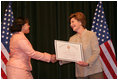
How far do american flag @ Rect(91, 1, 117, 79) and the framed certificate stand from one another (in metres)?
1.53

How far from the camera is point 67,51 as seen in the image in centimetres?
296

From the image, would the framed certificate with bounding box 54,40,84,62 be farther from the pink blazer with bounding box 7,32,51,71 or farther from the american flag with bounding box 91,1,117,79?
the american flag with bounding box 91,1,117,79

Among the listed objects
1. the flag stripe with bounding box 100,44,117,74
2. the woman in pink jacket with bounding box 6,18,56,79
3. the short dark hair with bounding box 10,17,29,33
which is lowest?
the flag stripe with bounding box 100,44,117,74

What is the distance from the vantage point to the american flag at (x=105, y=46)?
14.1 ft

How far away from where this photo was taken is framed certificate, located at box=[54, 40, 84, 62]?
2.93 meters

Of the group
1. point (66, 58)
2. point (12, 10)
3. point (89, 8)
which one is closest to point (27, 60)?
point (66, 58)

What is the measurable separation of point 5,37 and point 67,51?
1774mm

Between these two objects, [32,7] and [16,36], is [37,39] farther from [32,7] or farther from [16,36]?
[16,36]

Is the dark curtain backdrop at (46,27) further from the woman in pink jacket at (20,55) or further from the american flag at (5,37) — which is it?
the woman in pink jacket at (20,55)

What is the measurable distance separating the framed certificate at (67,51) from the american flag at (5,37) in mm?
1597


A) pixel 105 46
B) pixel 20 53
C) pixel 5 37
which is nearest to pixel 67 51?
pixel 20 53

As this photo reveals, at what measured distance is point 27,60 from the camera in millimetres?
2828

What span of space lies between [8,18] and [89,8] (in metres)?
1.87

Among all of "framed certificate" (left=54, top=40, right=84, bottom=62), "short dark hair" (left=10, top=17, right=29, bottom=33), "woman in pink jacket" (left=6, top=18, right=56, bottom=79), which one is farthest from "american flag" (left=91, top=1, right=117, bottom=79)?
"short dark hair" (left=10, top=17, right=29, bottom=33)
